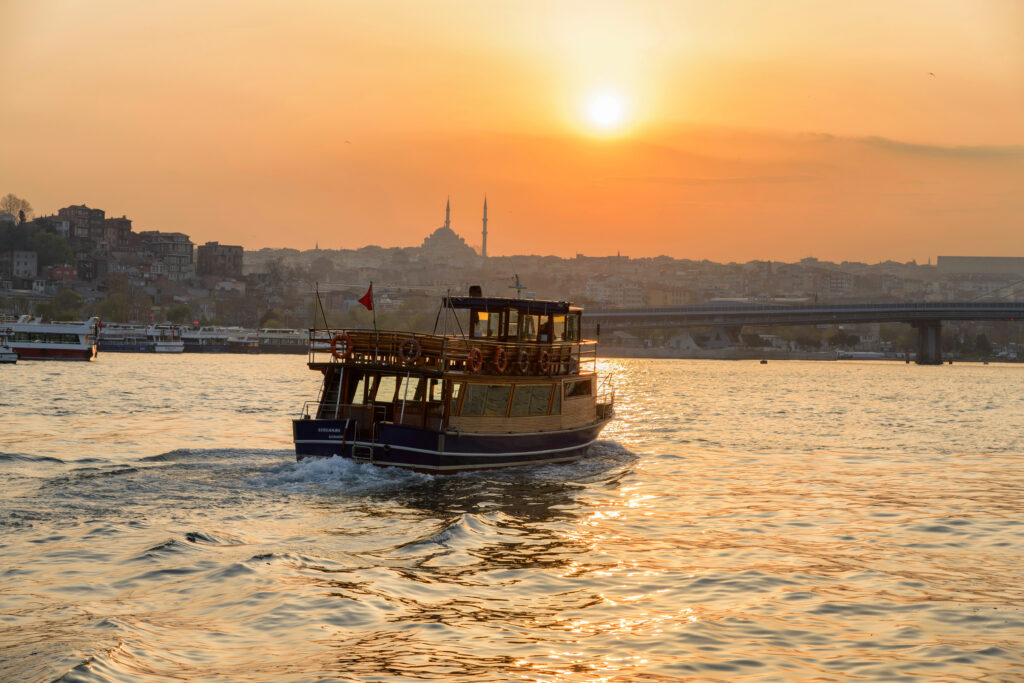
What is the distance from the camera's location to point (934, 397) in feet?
272

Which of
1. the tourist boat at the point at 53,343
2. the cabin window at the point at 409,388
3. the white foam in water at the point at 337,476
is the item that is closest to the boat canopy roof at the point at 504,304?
the cabin window at the point at 409,388

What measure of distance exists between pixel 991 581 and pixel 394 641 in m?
10.4

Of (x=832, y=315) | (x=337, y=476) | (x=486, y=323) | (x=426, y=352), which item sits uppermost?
(x=832, y=315)

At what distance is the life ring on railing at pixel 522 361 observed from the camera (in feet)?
101

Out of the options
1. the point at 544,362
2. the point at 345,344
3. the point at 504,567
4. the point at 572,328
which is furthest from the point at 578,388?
the point at 504,567

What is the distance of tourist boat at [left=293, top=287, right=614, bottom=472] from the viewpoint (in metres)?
27.8

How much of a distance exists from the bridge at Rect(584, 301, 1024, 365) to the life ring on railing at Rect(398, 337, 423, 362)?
134 meters

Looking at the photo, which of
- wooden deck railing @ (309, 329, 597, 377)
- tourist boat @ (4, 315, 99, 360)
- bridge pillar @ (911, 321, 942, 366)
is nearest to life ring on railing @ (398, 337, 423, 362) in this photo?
wooden deck railing @ (309, 329, 597, 377)

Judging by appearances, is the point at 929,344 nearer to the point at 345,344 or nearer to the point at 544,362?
the point at 544,362

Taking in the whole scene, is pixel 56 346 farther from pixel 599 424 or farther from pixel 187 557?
pixel 187 557

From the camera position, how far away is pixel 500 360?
98.5ft

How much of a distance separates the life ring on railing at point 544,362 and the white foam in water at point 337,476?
19.0 ft

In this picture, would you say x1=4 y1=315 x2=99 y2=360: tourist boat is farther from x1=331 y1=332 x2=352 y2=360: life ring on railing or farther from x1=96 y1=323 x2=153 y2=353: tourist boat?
x1=331 y1=332 x2=352 y2=360: life ring on railing

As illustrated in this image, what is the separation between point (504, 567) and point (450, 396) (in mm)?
10858
